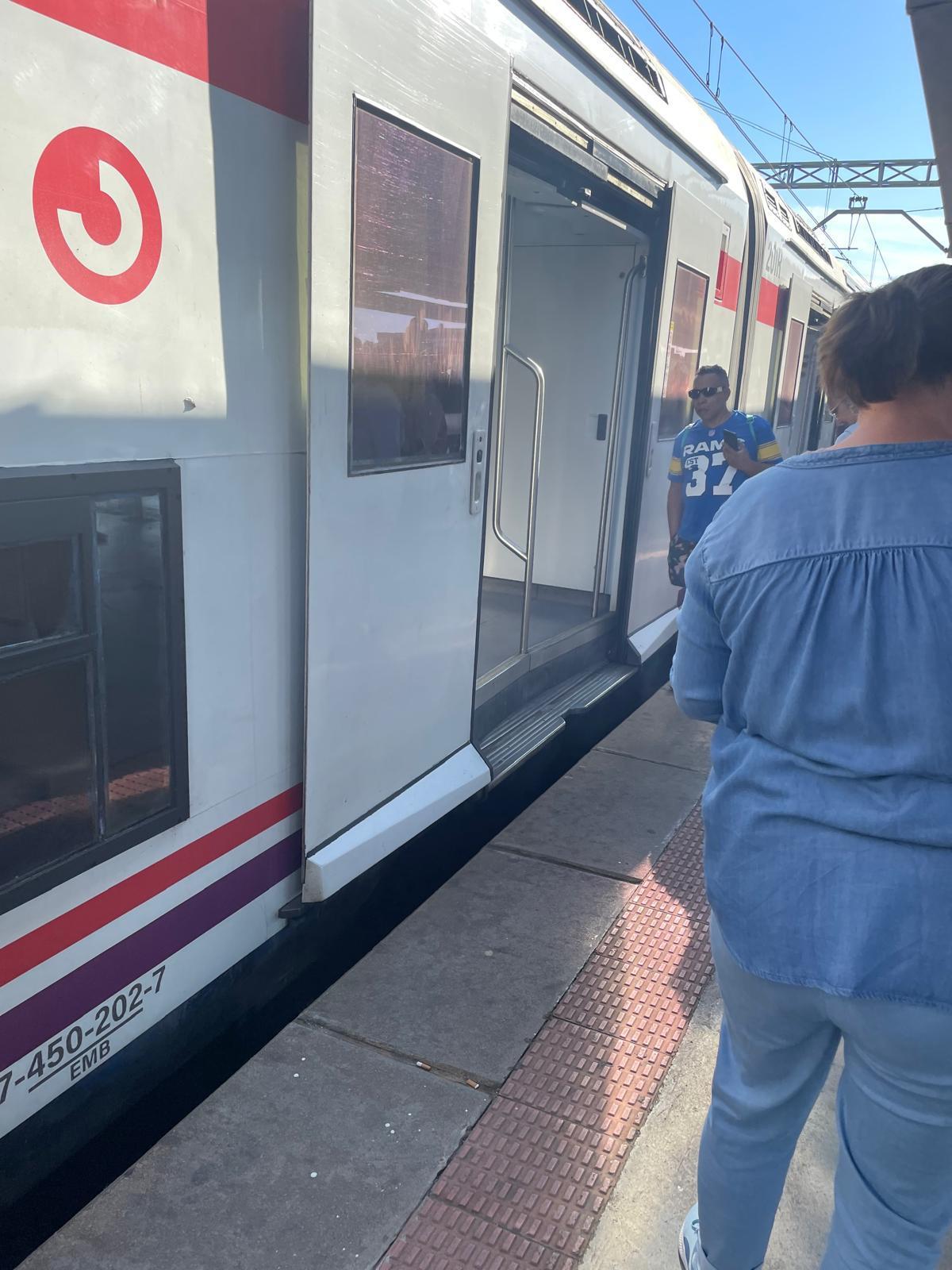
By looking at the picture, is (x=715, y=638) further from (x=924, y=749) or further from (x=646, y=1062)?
(x=646, y=1062)

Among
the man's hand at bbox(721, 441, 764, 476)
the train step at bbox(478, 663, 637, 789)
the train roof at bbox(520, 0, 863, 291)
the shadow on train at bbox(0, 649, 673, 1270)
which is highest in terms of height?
the train roof at bbox(520, 0, 863, 291)

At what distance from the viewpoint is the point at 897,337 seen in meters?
1.30

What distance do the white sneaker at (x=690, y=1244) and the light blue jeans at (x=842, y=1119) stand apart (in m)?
0.09

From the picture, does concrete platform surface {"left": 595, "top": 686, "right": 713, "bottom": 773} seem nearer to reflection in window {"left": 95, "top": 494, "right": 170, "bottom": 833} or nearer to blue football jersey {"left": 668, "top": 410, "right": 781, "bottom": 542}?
blue football jersey {"left": 668, "top": 410, "right": 781, "bottom": 542}

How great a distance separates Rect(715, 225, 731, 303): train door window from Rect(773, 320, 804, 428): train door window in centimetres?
212

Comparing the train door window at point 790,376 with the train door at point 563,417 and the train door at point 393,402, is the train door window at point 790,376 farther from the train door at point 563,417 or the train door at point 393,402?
the train door at point 393,402

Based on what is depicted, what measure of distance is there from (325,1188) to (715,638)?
4.43ft

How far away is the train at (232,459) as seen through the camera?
1628 mm

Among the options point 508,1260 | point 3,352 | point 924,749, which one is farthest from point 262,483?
point 508,1260

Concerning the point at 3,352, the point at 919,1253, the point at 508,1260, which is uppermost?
the point at 3,352

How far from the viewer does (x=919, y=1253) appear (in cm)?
138

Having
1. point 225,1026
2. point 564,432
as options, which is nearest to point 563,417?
point 564,432

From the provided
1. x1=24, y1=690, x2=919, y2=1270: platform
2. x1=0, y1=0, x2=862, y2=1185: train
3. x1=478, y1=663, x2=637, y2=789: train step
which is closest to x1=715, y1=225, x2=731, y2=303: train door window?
x1=0, y1=0, x2=862, y2=1185: train

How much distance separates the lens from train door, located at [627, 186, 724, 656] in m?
4.46
